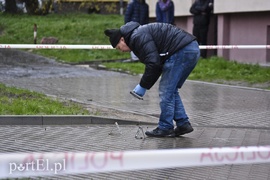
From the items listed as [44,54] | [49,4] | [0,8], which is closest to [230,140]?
[44,54]

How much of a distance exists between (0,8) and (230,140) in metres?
25.7

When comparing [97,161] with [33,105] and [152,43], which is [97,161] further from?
[33,105]

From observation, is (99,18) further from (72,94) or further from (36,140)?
A: (36,140)

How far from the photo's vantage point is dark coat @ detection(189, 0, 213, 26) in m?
19.7

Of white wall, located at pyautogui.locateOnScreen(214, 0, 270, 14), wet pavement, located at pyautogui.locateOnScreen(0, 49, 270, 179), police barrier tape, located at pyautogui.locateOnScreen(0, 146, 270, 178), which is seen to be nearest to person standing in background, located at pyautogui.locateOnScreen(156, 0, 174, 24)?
white wall, located at pyautogui.locateOnScreen(214, 0, 270, 14)

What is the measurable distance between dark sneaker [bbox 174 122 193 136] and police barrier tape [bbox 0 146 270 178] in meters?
4.61

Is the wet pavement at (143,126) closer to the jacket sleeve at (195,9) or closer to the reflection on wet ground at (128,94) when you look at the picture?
the reflection on wet ground at (128,94)

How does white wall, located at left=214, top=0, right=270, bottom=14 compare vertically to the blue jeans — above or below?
below

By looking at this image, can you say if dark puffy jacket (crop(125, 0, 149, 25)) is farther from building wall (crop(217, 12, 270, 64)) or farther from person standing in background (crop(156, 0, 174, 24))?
building wall (crop(217, 12, 270, 64))

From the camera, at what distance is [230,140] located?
8477mm

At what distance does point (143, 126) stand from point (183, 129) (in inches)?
40.7

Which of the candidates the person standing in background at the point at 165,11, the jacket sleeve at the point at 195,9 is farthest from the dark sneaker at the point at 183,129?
the jacket sleeve at the point at 195,9

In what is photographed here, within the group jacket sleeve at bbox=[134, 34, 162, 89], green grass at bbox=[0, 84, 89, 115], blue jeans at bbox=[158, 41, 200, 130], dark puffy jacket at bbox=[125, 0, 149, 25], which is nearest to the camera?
jacket sleeve at bbox=[134, 34, 162, 89]

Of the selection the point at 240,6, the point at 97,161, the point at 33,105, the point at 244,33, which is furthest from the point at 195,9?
the point at 97,161
